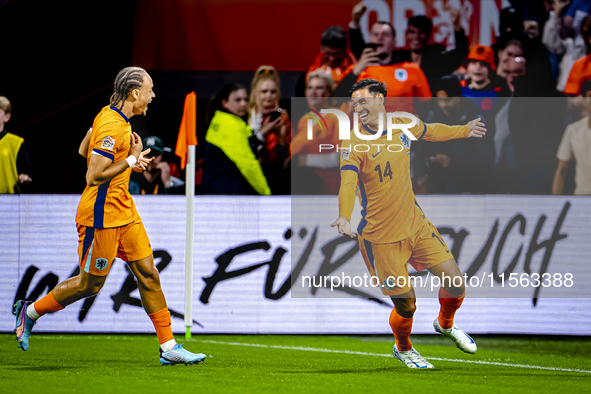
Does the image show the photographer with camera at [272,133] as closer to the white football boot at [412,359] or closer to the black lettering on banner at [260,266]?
the black lettering on banner at [260,266]

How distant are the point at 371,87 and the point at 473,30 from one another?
3.57 meters

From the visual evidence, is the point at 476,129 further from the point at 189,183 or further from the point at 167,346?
the point at 167,346

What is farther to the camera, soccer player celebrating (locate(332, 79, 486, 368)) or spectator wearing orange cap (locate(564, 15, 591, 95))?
spectator wearing orange cap (locate(564, 15, 591, 95))

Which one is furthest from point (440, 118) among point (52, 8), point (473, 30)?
point (52, 8)

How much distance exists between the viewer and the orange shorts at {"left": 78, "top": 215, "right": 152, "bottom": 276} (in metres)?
4.42

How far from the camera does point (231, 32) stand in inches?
344

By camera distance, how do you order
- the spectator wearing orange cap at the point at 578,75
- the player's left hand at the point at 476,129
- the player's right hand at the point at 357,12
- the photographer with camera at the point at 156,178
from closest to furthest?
the player's left hand at the point at 476,129, the photographer with camera at the point at 156,178, the spectator wearing orange cap at the point at 578,75, the player's right hand at the point at 357,12

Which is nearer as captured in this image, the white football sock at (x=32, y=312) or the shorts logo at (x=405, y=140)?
the white football sock at (x=32, y=312)

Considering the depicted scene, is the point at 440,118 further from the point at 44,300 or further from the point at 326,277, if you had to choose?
the point at 44,300

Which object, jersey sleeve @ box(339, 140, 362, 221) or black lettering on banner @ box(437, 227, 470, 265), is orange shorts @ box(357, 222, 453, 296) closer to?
jersey sleeve @ box(339, 140, 362, 221)

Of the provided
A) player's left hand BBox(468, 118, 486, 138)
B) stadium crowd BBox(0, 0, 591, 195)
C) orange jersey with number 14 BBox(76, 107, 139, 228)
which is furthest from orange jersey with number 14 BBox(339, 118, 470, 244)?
orange jersey with number 14 BBox(76, 107, 139, 228)

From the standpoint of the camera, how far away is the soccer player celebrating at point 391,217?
200 inches

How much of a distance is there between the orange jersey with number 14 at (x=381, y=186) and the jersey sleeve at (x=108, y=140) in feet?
5.56

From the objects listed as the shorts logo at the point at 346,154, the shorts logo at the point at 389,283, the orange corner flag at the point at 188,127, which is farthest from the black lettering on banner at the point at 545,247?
the orange corner flag at the point at 188,127
